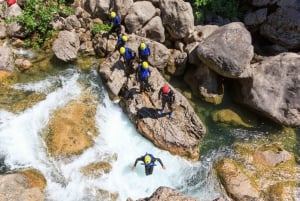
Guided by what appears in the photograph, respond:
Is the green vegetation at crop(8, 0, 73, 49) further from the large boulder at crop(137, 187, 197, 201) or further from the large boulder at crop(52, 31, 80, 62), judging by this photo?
the large boulder at crop(137, 187, 197, 201)

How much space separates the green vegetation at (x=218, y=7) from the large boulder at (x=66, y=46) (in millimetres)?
7815

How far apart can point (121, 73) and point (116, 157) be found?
4.85m

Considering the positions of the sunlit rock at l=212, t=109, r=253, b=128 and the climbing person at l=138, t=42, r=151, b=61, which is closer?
the climbing person at l=138, t=42, r=151, b=61

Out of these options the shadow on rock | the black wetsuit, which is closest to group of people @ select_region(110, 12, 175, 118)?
the shadow on rock

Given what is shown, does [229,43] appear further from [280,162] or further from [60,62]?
[60,62]

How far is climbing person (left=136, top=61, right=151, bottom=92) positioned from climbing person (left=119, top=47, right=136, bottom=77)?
56cm

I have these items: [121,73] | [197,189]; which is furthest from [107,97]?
[197,189]

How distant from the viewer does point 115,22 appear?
20.2 m

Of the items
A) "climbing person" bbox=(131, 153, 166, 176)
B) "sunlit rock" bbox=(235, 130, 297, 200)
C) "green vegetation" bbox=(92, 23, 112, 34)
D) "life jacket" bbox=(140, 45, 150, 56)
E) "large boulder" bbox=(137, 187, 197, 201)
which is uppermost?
"green vegetation" bbox=(92, 23, 112, 34)

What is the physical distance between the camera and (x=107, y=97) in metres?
18.9

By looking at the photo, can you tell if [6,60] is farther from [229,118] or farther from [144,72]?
[229,118]

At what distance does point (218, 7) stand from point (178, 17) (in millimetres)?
3752

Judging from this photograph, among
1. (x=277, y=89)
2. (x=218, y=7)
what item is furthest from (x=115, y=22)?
(x=277, y=89)

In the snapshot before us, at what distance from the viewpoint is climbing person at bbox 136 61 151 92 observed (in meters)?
18.1
